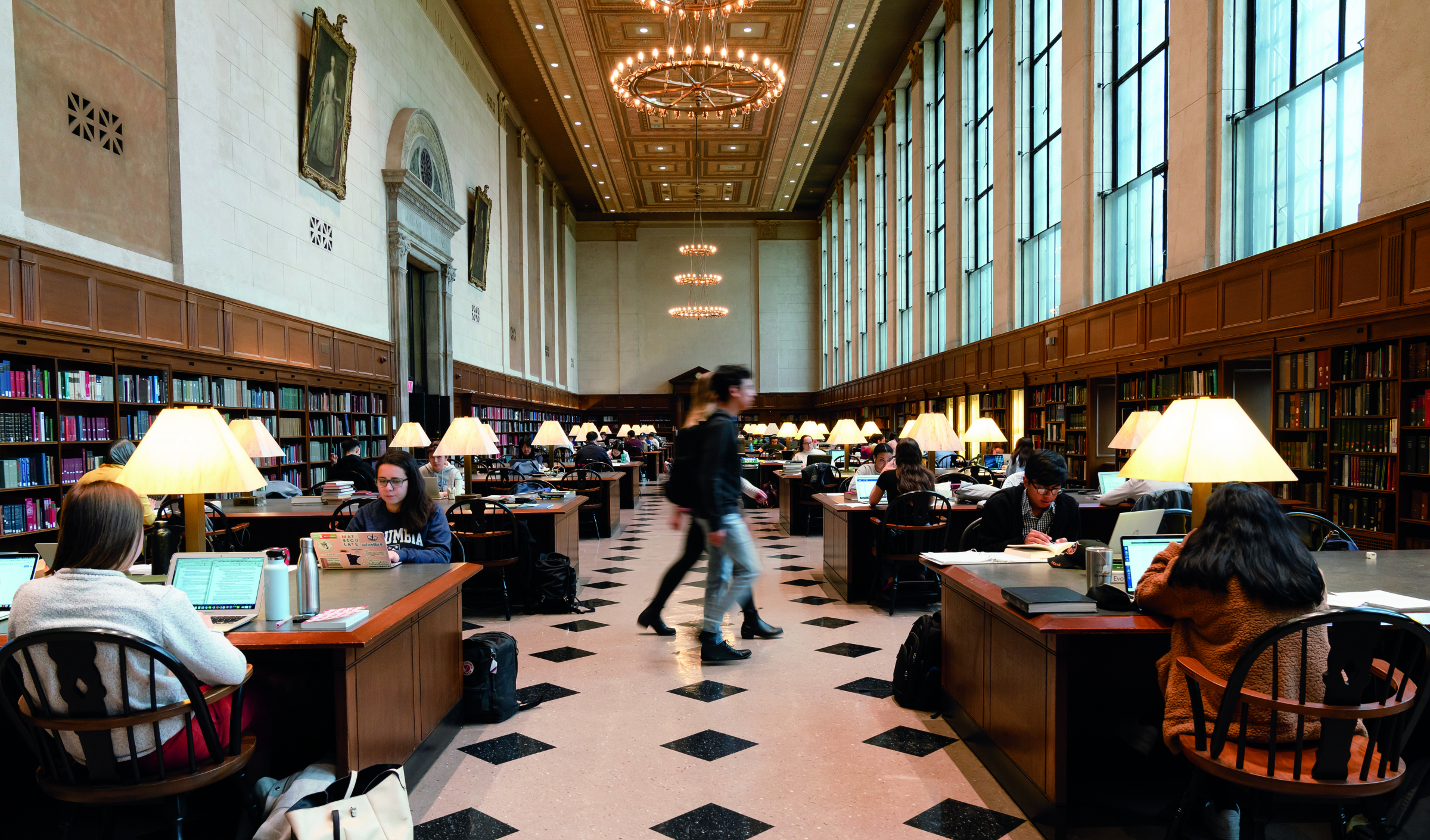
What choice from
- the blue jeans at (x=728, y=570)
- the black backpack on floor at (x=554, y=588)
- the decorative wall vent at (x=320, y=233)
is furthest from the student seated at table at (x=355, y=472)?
the blue jeans at (x=728, y=570)

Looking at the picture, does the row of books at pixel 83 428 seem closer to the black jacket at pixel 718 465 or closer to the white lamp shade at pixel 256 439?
the white lamp shade at pixel 256 439

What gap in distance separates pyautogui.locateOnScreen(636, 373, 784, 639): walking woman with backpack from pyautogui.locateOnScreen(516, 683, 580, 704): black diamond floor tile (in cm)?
83

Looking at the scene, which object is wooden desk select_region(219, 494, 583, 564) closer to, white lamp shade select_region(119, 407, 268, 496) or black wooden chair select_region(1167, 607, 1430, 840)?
white lamp shade select_region(119, 407, 268, 496)

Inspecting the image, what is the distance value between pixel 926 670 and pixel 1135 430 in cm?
266

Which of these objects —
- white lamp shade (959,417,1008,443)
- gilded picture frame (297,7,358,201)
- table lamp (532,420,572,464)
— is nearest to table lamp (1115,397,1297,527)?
white lamp shade (959,417,1008,443)

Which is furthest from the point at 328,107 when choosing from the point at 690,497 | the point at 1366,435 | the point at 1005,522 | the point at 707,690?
the point at 1366,435

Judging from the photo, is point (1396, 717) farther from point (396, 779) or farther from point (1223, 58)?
point (1223, 58)

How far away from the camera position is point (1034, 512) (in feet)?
12.8

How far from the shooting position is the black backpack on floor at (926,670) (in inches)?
138

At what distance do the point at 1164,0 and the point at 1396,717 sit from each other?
26.3 ft

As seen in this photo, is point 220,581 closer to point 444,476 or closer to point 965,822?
point 965,822

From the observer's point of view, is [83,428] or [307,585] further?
[83,428]

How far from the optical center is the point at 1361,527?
5.13 meters

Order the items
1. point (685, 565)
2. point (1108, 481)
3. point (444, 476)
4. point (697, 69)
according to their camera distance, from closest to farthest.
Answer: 1. point (685, 565)
2. point (1108, 481)
3. point (444, 476)
4. point (697, 69)
